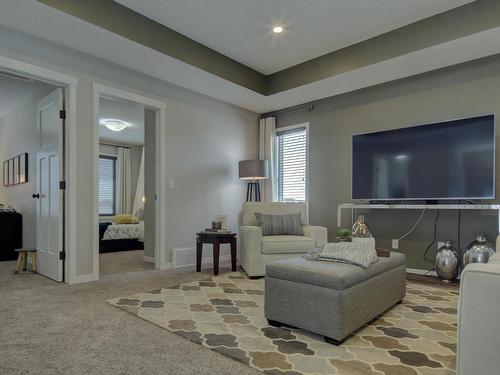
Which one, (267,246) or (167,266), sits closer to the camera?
(267,246)

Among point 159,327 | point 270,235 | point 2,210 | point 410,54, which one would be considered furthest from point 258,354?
point 2,210

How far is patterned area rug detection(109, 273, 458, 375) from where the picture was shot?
177 centimetres

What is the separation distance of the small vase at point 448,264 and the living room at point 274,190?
0.02m

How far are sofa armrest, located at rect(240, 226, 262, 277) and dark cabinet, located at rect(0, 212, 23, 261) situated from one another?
376cm

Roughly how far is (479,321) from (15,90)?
589 cm

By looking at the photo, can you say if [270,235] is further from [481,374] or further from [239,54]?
[481,374]

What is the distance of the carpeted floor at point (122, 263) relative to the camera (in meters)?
4.25

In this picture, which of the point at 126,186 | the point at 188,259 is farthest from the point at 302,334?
the point at 126,186

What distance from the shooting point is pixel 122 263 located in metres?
4.77

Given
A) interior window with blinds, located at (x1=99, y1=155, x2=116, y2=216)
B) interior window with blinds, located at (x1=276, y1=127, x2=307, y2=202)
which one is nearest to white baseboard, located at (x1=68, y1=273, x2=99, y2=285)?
interior window with blinds, located at (x1=276, y1=127, x2=307, y2=202)

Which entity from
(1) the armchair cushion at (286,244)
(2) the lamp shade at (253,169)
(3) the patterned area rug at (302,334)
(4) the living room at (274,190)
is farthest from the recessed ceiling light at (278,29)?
(3) the patterned area rug at (302,334)

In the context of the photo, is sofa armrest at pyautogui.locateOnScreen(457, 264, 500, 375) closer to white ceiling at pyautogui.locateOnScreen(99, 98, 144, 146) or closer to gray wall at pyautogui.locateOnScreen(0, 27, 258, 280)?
gray wall at pyautogui.locateOnScreen(0, 27, 258, 280)

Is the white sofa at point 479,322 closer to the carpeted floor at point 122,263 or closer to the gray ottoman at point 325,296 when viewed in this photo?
the gray ottoman at point 325,296

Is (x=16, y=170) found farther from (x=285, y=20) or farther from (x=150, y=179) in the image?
(x=285, y=20)
